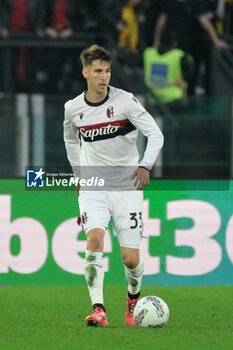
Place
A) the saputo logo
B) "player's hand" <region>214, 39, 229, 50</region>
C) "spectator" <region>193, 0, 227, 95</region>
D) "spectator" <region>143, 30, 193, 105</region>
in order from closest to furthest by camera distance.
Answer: the saputo logo
"spectator" <region>143, 30, 193, 105</region>
"spectator" <region>193, 0, 227, 95</region>
"player's hand" <region>214, 39, 229, 50</region>

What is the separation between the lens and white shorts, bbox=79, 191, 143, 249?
25.8 ft

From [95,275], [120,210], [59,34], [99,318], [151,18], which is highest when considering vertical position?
[151,18]

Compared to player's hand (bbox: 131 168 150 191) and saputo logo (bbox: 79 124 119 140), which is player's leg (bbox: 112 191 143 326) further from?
saputo logo (bbox: 79 124 119 140)

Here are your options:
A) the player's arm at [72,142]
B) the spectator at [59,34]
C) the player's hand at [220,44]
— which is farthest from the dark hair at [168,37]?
the player's arm at [72,142]

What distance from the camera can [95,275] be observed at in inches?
305

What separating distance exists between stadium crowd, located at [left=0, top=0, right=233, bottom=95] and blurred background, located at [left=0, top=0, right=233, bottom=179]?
0.02m

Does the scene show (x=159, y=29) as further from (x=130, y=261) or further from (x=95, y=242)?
(x=95, y=242)

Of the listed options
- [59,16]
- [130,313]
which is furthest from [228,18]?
[130,313]

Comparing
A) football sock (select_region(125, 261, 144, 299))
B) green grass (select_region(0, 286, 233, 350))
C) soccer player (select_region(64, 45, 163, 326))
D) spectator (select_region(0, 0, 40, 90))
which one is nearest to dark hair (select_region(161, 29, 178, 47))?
spectator (select_region(0, 0, 40, 90))

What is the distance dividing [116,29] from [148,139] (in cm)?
794

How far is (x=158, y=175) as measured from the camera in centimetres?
1199

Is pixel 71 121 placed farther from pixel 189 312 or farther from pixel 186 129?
pixel 186 129

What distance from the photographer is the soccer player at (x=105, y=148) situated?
7746 millimetres

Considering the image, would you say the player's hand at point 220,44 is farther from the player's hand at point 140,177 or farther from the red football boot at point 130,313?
the player's hand at point 140,177
